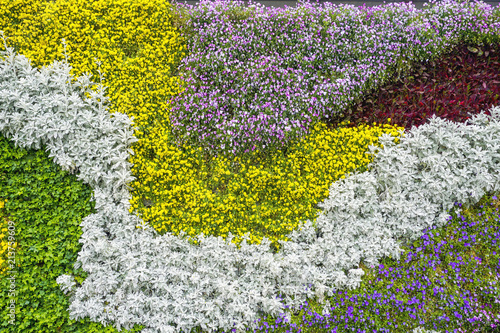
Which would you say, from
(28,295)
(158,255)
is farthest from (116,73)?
(28,295)

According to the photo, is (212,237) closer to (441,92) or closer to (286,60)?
(286,60)

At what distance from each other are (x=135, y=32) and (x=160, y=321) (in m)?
4.71

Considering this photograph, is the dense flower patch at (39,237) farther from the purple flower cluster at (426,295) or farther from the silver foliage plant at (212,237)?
the purple flower cluster at (426,295)

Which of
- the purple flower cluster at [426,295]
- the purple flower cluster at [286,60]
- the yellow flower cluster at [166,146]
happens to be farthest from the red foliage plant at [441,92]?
the purple flower cluster at [426,295]

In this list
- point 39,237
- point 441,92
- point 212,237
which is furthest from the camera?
point 441,92

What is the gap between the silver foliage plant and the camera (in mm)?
4445

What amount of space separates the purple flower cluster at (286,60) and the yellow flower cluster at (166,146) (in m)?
0.28

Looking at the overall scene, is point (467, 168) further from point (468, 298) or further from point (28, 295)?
point (28, 295)

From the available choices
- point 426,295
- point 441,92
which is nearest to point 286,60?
point 441,92

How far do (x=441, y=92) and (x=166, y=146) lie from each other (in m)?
4.92

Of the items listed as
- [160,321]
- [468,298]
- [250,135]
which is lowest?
[160,321]

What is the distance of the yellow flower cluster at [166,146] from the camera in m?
4.86

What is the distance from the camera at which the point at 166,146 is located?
16.8ft

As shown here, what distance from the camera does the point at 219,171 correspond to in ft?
16.8
